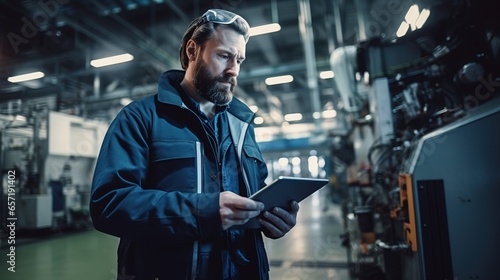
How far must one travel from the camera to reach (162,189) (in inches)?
35.3

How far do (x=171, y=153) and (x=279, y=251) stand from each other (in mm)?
3726

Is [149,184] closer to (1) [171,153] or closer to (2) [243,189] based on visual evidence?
(1) [171,153]

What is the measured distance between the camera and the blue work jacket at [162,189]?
0.75 m

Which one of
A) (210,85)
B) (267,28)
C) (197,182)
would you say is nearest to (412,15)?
(267,28)

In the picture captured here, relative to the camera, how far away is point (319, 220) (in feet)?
23.4

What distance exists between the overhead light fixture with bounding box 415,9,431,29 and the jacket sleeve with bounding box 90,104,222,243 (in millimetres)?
2672

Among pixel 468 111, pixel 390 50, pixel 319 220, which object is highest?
pixel 390 50

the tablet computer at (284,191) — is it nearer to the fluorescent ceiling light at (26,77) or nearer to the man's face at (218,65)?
the man's face at (218,65)

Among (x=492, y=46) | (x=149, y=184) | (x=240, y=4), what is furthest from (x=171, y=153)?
(x=240, y=4)

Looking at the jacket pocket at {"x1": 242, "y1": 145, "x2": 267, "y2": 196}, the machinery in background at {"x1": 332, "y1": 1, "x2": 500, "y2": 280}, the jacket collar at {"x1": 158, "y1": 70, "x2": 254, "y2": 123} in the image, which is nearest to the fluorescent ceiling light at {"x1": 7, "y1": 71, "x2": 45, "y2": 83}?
the jacket collar at {"x1": 158, "y1": 70, "x2": 254, "y2": 123}

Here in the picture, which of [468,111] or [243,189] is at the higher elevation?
[468,111]

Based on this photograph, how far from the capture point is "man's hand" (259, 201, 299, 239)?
913 millimetres

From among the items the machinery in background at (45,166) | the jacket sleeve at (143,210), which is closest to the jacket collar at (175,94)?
the jacket sleeve at (143,210)

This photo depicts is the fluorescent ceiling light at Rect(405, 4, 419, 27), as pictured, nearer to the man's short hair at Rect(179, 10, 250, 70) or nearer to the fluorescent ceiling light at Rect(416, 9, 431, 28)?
the fluorescent ceiling light at Rect(416, 9, 431, 28)
